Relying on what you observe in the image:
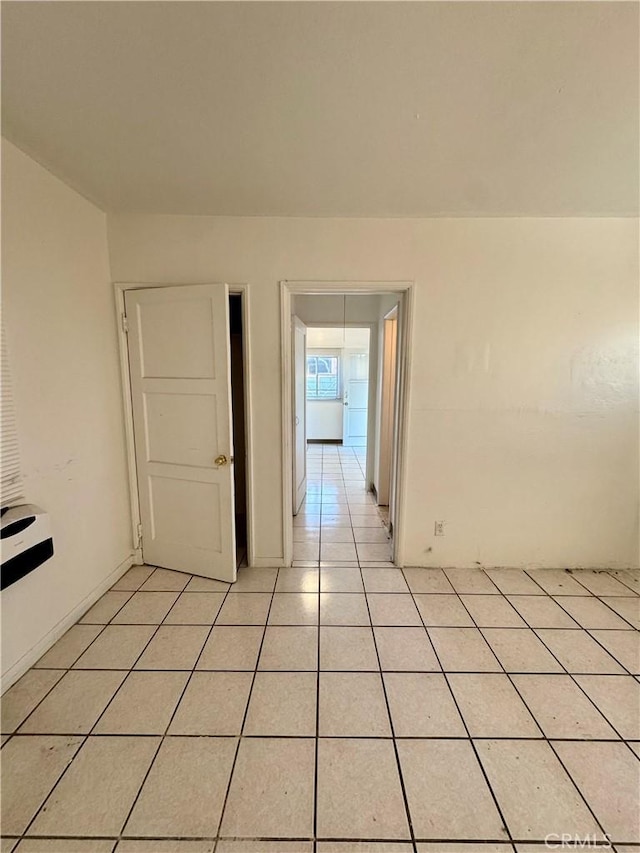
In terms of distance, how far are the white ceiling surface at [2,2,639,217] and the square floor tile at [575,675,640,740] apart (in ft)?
8.17

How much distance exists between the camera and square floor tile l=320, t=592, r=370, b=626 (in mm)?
2025

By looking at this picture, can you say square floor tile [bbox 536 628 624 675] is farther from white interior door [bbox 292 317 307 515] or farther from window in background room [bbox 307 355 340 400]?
window in background room [bbox 307 355 340 400]

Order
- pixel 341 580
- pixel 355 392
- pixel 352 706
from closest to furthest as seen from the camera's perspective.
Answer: pixel 352 706, pixel 341 580, pixel 355 392

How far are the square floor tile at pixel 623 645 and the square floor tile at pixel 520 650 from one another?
34cm

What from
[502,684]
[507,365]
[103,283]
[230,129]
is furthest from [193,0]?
[502,684]

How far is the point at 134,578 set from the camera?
2430 millimetres

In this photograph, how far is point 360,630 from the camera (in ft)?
6.40

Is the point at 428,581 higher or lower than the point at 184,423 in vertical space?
lower


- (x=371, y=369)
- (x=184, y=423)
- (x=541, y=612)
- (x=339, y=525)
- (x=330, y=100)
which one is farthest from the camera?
(x=371, y=369)

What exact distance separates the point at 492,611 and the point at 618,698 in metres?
0.65

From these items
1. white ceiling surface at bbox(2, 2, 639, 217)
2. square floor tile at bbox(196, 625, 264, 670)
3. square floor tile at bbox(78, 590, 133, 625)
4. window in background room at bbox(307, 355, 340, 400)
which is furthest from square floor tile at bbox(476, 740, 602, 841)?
window in background room at bbox(307, 355, 340, 400)

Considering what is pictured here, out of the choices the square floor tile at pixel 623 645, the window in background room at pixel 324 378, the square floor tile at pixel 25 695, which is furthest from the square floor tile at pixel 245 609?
the window in background room at pixel 324 378

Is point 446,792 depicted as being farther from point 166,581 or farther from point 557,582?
point 166,581

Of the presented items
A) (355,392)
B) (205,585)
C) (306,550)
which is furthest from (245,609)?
(355,392)
